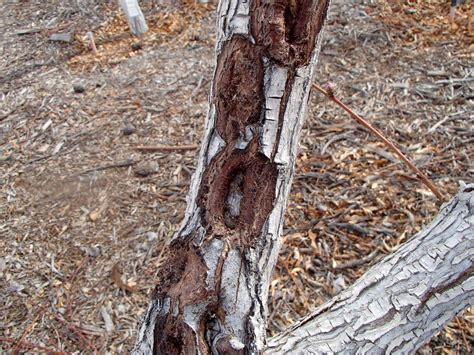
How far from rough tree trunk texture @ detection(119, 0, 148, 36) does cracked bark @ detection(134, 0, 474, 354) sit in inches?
109

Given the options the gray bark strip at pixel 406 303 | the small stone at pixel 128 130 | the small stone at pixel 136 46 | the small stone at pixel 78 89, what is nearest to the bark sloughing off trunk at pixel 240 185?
the gray bark strip at pixel 406 303

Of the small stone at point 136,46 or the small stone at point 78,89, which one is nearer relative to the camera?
the small stone at point 78,89

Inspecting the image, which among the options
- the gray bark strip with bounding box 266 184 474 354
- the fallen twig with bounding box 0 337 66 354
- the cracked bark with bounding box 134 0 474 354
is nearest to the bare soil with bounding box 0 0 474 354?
the fallen twig with bounding box 0 337 66 354

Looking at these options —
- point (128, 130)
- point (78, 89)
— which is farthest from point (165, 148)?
point (78, 89)

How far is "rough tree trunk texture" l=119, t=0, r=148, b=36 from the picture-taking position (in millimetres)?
3557

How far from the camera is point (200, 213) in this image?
1.10 metres

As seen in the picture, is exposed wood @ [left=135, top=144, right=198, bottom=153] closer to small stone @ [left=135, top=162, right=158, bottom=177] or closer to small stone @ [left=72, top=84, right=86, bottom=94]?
small stone @ [left=135, top=162, right=158, bottom=177]

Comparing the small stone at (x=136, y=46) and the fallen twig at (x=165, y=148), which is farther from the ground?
the small stone at (x=136, y=46)

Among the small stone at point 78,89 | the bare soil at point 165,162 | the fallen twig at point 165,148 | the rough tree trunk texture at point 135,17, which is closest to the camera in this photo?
the bare soil at point 165,162

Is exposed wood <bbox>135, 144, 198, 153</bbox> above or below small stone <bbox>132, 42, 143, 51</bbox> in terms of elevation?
below

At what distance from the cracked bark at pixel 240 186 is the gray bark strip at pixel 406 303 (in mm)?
153

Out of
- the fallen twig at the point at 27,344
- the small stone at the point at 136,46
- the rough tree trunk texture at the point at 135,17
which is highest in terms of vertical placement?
the rough tree trunk texture at the point at 135,17

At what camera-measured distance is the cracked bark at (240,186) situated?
38.9 inches

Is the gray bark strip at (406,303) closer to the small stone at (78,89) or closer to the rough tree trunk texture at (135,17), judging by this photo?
the small stone at (78,89)
